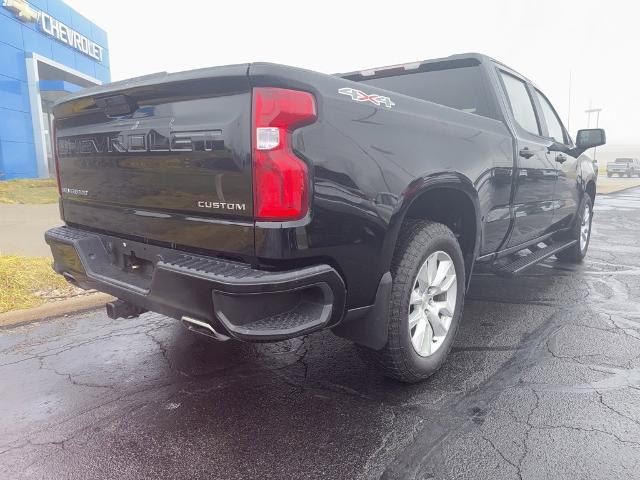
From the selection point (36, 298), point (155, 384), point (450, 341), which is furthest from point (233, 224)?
point (36, 298)

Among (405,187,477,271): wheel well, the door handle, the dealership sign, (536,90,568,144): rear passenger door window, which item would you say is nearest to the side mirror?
(536,90,568,144): rear passenger door window

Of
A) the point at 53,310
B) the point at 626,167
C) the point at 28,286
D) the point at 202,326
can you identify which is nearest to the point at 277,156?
the point at 202,326

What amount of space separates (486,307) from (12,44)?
24078 mm

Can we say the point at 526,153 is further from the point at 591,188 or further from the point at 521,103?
the point at 591,188

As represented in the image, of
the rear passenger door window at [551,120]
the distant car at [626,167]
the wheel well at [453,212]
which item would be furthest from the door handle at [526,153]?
the distant car at [626,167]

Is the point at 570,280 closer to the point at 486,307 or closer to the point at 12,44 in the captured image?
the point at 486,307

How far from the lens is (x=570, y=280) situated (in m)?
5.43

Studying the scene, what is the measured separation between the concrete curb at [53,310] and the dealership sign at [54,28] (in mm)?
21538

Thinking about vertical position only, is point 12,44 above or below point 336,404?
above

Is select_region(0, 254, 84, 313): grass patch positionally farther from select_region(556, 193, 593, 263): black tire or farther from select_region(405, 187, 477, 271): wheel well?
select_region(556, 193, 593, 263): black tire

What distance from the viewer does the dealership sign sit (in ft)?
68.6

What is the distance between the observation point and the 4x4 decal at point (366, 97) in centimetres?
228

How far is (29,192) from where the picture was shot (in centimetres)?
1562

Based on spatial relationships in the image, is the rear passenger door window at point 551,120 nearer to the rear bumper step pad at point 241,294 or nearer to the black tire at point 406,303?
the black tire at point 406,303
